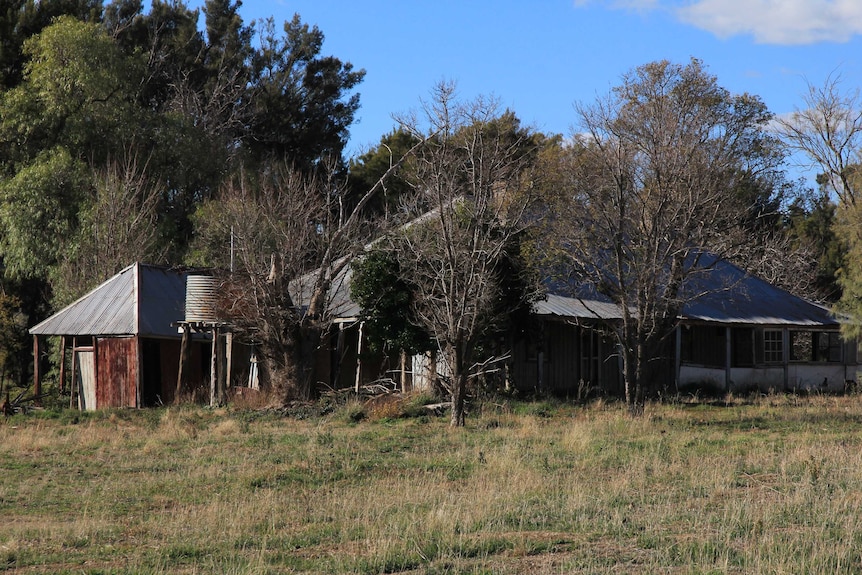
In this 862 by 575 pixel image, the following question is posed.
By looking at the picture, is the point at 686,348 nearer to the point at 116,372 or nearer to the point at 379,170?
the point at 116,372

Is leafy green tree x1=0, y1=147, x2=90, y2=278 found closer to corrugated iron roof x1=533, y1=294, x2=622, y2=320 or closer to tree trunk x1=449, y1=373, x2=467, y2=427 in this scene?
corrugated iron roof x1=533, y1=294, x2=622, y2=320

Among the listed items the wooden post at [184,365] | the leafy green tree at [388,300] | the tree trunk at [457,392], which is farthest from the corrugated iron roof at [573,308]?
the wooden post at [184,365]

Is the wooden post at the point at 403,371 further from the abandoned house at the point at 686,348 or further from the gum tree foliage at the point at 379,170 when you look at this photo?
the gum tree foliage at the point at 379,170

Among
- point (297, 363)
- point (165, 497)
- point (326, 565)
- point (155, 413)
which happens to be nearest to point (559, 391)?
point (297, 363)

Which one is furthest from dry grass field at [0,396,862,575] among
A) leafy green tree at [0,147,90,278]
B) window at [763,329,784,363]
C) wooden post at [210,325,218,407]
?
leafy green tree at [0,147,90,278]

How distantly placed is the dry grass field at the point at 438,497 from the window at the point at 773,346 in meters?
12.7

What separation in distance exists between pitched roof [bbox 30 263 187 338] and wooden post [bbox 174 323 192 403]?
743 millimetres

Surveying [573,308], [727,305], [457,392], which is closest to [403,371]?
[457,392]

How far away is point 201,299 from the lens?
2469 cm

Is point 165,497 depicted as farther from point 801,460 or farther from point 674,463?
point 801,460

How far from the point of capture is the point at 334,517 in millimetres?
10164

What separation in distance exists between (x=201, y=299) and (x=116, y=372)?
434 centimetres

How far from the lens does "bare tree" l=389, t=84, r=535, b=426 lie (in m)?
19.6

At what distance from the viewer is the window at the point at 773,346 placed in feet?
106
